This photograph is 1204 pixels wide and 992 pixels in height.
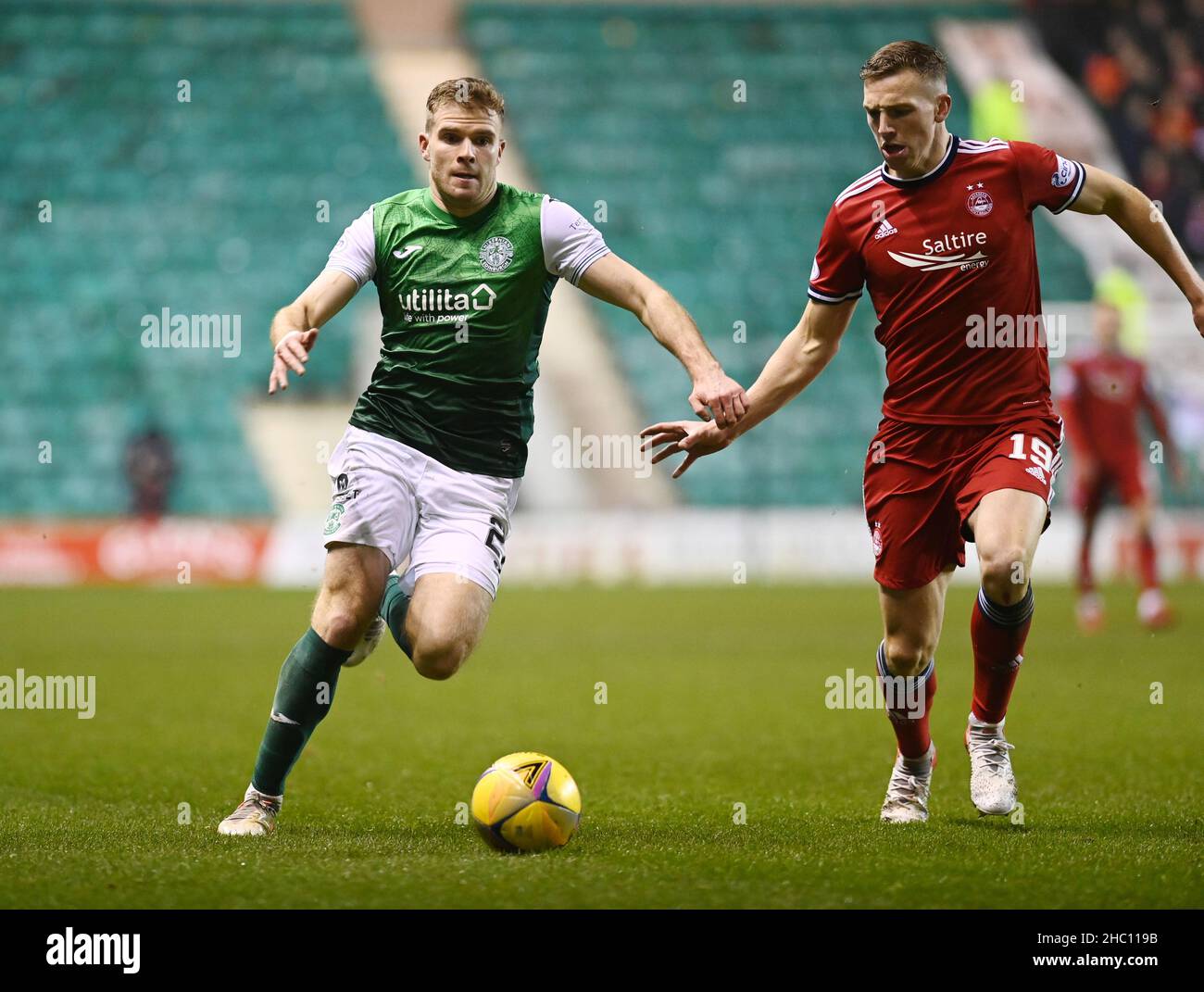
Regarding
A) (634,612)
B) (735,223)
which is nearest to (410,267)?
(634,612)

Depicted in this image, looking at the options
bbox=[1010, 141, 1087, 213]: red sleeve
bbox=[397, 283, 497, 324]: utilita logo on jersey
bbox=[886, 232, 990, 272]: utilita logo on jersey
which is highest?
bbox=[1010, 141, 1087, 213]: red sleeve

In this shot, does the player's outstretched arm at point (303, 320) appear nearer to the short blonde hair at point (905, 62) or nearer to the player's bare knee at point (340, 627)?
the player's bare knee at point (340, 627)

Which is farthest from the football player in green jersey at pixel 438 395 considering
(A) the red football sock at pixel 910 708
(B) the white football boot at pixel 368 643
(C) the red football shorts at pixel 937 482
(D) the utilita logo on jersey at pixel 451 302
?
(A) the red football sock at pixel 910 708

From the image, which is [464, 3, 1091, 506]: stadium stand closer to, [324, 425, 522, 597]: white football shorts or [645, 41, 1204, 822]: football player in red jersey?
[645, 41, 1204, 822]: football player in red jersey

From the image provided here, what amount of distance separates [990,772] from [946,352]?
1.47 meters

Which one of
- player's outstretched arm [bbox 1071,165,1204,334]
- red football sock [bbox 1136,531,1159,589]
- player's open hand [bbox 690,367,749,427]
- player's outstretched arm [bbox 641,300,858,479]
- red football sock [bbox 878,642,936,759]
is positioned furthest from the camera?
red football sock [bbox 1136,531,1159,589]

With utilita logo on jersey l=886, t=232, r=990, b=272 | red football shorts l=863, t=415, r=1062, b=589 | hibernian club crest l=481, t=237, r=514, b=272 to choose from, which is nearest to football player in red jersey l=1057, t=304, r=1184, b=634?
red football shorts l=863, t=415, r=1062, b=589

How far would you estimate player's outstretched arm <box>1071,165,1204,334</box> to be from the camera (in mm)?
5281

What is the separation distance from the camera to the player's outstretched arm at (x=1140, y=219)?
5.28 metres

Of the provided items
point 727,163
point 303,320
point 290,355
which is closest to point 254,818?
point 290,355

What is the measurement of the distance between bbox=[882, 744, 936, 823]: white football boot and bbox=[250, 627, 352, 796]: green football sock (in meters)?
1.97

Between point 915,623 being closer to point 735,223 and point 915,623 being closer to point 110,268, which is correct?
point 735,223

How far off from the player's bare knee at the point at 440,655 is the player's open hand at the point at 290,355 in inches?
39.0

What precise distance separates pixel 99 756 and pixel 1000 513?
4392mm
